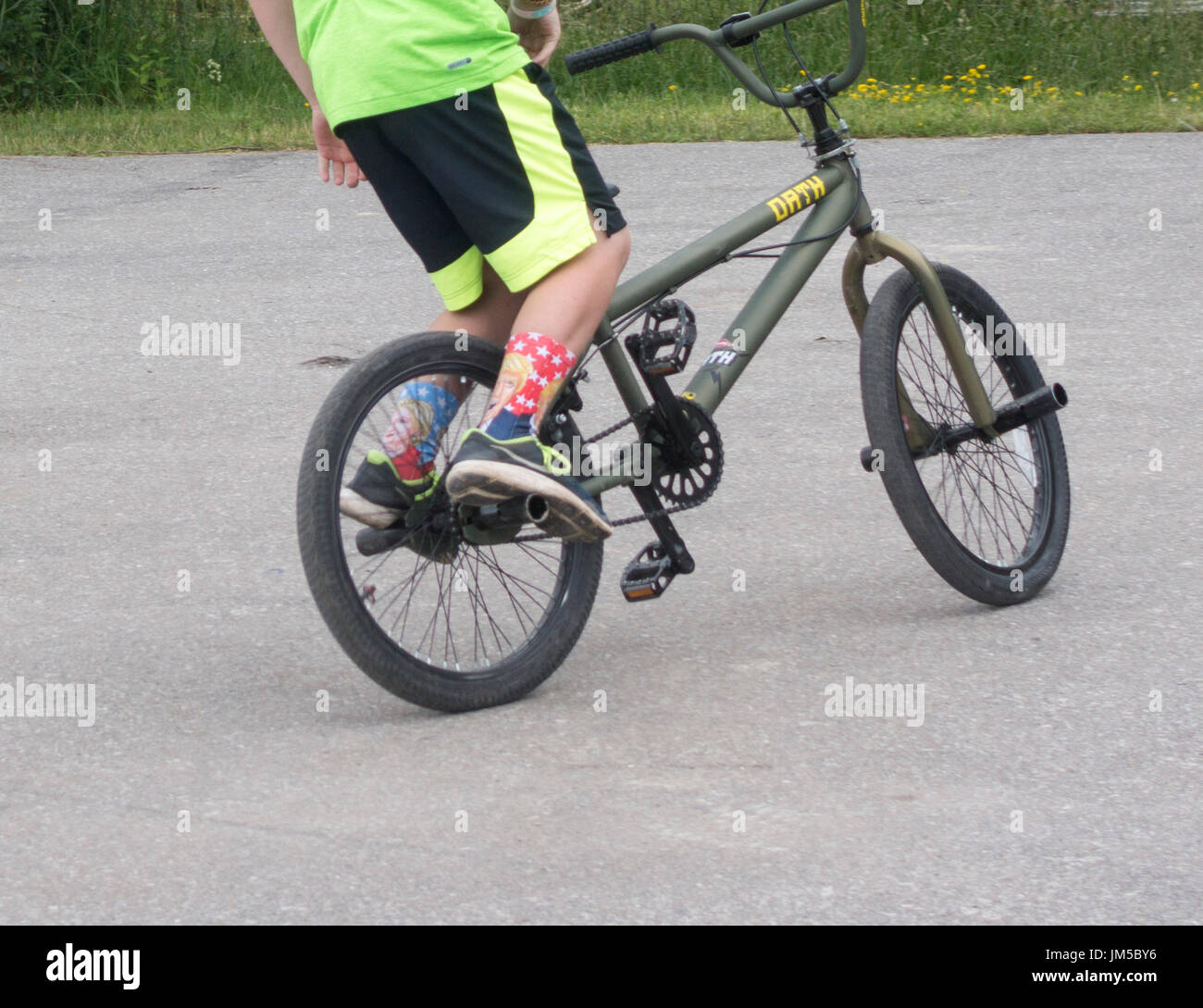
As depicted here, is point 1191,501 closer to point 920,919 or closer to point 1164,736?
point 1164,736

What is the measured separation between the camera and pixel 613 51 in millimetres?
3867

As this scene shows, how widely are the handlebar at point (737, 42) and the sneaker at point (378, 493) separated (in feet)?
3.14

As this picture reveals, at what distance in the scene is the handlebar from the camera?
383 centimetres

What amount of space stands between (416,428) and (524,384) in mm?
236

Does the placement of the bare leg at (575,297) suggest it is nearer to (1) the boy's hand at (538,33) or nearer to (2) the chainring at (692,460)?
(2) the chainring at (692,460)

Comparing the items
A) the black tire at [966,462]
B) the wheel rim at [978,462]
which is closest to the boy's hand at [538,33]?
the black tire at [966,462]

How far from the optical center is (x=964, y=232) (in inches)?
316

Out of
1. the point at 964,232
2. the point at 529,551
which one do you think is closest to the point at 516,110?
the point at 529,551

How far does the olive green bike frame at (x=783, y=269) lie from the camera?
3797 mm

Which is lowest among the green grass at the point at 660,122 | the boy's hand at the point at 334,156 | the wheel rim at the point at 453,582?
the green grass at the point at 660,122

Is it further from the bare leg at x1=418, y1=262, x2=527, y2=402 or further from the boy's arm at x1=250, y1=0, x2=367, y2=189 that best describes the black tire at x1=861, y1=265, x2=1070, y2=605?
the boy's arm at x1=250, y1=0, x2=367, y2=189

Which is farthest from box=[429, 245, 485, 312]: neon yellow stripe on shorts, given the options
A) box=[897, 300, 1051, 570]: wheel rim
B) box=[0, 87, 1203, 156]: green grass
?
box=[0, 87, 1203, 156]: green grass

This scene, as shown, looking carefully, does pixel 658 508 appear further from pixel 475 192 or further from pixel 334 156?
pixel 334 156
